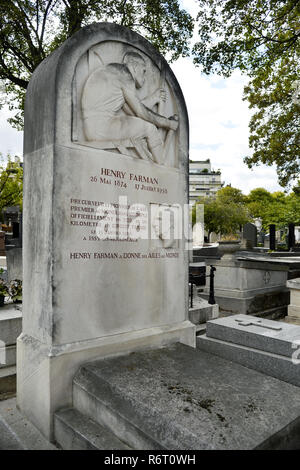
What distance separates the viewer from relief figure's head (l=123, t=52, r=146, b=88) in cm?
354

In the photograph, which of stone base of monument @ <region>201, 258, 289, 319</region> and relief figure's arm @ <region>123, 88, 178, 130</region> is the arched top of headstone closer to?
relief figure's arm @ <region>123, 88, 178, 130</region>

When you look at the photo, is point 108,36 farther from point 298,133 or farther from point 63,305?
point 298,133

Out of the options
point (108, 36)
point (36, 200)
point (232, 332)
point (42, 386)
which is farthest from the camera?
point (232, 332)

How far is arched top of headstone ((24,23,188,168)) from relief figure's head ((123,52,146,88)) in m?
0.01

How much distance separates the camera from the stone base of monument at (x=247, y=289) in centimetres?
805

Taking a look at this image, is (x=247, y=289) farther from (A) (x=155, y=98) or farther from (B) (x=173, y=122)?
(A) (x=155, y=98)

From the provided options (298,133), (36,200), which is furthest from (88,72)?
(298,133)

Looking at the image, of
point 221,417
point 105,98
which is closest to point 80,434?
point 221,417

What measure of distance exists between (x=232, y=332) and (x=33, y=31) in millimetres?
12653

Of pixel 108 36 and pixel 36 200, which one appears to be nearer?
pixel 36 200

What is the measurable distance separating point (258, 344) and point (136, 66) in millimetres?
3389

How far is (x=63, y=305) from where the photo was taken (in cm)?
297

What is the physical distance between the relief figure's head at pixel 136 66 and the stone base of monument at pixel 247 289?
18.5ft

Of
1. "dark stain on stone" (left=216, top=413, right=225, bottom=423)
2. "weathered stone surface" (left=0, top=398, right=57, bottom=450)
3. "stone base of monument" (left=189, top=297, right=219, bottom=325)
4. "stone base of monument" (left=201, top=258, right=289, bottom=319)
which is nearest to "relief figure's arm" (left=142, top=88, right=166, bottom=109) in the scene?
"dark stain on stone" (left=216, top=413, right=225, bottom=423)
